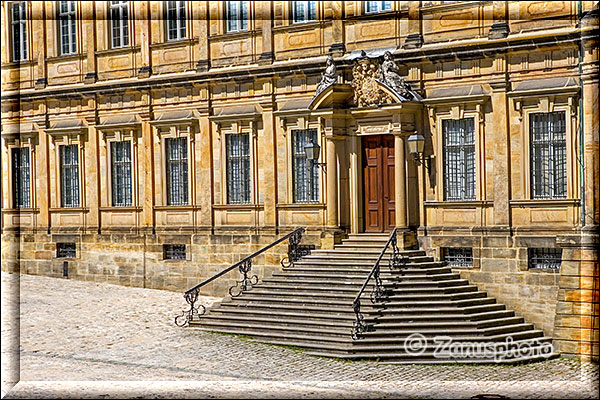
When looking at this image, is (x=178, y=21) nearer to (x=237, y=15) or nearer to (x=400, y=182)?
(x=237, y=15)

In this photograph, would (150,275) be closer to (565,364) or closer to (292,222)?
(292,222)

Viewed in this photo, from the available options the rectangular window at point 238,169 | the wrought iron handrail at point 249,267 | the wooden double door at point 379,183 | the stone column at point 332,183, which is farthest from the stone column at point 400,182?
the rectangular window at point 238,169

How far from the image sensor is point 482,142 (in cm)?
2189

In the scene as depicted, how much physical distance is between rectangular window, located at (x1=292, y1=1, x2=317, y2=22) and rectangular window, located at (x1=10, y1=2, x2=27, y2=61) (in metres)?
9.47

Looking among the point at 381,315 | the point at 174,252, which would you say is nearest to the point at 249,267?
the point at 174,252

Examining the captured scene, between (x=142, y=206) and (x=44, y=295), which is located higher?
(x=142, y=206)

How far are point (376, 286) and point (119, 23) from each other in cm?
1203

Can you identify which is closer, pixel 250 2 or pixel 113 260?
pixel 250 2

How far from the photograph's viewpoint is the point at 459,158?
22344 mm

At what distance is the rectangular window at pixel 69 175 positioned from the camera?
2858 cm

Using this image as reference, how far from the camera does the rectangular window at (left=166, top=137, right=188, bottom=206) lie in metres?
26.6

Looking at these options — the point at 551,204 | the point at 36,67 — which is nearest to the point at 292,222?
the point at 551,204

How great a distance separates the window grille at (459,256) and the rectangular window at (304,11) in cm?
669

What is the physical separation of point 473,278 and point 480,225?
1.18m
